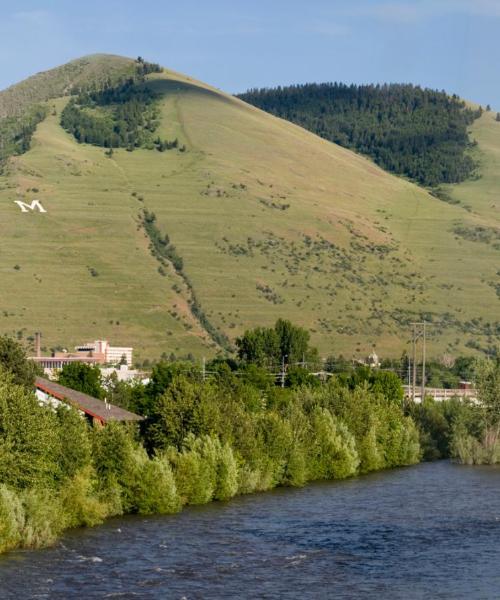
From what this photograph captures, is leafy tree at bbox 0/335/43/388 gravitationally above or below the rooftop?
above

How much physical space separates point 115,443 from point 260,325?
387 feet

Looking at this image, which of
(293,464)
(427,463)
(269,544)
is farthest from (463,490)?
(269,544)

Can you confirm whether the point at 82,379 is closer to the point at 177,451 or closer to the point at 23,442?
the point at 177,451

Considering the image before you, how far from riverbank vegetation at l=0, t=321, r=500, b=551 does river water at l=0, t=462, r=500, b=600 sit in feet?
3.99

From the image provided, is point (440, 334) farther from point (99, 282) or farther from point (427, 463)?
point (427, 463)

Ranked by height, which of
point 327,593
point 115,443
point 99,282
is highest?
point 99,282

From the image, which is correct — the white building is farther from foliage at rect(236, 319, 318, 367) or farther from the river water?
the river water

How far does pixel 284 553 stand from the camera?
184 feet

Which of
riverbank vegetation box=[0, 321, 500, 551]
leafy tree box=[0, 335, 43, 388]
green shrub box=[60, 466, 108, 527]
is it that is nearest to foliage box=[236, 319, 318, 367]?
riverbank vegetation box=[0, 321, 500, 551]

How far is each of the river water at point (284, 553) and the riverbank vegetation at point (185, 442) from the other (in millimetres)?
1215

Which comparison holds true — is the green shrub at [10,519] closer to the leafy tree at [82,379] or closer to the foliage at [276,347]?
the leafy tree at [82,379]

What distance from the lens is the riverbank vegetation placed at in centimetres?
5691

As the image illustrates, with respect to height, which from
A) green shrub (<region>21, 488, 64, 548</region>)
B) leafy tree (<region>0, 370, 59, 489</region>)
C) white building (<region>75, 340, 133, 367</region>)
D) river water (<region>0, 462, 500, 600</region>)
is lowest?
river water (<region>0, 462, 500, 600</region>)

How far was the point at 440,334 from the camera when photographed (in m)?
192
